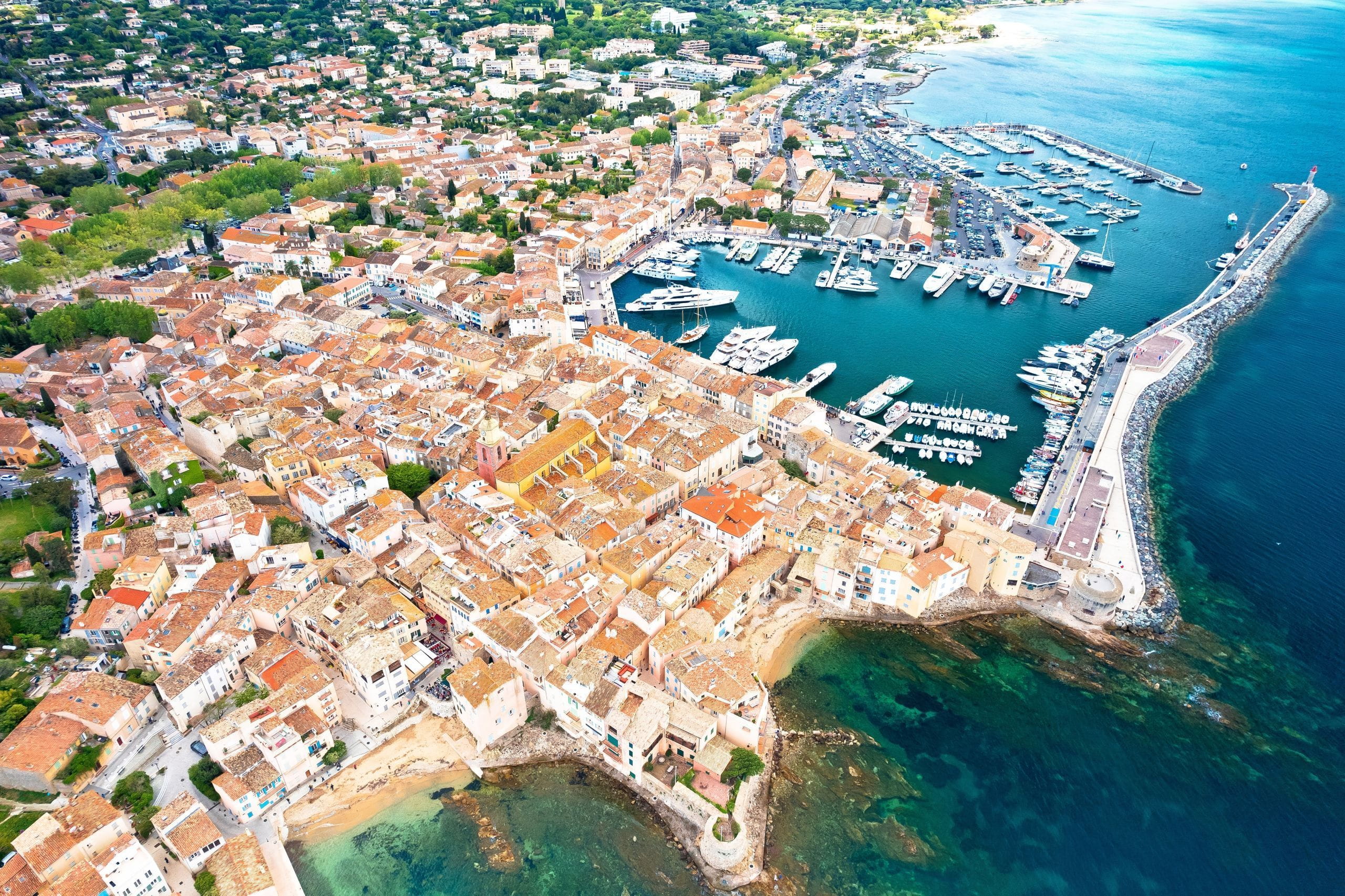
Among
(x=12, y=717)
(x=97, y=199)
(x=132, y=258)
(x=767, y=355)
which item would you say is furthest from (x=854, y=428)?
(x=97, y=199)

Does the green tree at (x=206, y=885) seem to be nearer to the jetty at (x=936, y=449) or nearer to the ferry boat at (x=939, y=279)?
the jetty at (x=936, y=449)

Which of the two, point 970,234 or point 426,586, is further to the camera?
point 970,234

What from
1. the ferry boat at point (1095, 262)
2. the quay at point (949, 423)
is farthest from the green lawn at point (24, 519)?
the ferry boat at point (1095, 262)

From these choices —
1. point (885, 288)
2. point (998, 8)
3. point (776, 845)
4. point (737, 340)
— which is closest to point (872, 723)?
point (776, 845)

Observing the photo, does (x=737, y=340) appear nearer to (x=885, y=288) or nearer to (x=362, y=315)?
(x=885, y=288)

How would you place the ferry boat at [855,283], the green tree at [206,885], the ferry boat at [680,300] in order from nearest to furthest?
the green tree at [206,885]
the ferry boat at [680,300]
the ferry boat at [855,283]
